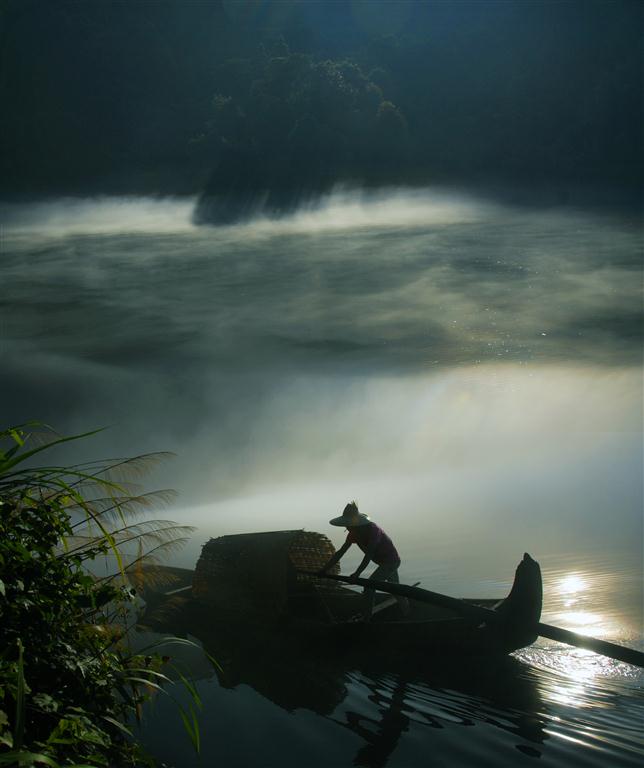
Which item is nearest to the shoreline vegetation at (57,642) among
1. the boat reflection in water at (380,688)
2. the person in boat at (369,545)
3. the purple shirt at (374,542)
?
the boat reflection in water at (380,688)

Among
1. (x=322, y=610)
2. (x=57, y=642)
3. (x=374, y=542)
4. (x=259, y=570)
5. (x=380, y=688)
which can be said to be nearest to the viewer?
(x=57, y=642)

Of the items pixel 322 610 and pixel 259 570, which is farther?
pixel 322 610

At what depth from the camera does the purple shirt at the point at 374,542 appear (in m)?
7.80

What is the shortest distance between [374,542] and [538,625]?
1.91 m

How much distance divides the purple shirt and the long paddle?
1.18 feet

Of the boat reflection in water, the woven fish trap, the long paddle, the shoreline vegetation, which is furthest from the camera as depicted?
the woven fish trap

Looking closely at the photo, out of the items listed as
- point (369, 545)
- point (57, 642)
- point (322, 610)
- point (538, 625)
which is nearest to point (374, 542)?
point (369, 545)

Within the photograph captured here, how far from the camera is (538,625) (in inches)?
263

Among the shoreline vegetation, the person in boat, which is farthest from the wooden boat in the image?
the shoreline vegetation

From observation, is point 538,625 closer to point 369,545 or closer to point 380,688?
point 380,688

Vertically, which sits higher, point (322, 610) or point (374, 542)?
point (374, 542)

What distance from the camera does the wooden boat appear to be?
A: 6789 millimetres

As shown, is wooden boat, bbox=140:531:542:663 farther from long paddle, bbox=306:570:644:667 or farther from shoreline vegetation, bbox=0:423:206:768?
shoreline vegetation, bbox=0:423:206:768

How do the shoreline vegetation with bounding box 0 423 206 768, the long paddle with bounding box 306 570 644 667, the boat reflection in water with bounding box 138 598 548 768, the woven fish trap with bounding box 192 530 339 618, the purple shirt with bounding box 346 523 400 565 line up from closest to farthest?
1. the shoreline vegetation with bounding box 0 423 206 768
2. the boat reflection in water with bounding box 138 598 548 768
3. the long paddle with bounding box 306 570 644 667
4. the purple shirt with bounding box 346 523 400 565
5. the woven fish trap with bounding box 192 530 339 618
